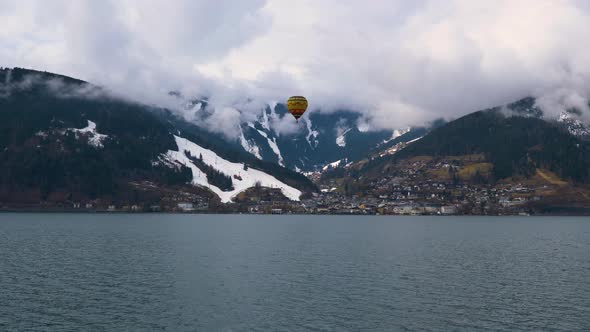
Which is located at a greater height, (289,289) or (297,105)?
(297,105)

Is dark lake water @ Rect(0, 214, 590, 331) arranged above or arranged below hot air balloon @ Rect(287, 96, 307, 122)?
below

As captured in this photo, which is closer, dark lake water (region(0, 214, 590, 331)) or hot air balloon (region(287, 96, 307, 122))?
dark lake water (region(0, 214, 590, 331))

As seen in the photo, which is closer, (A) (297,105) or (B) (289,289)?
(B) (289,289)

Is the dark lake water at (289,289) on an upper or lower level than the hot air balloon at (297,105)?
lower

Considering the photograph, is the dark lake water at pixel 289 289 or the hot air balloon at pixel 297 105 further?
the hot air balloon at pixel 297 105

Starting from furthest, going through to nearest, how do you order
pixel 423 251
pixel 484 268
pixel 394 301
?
pixel 423 251
pixel 484 268
pixel 394 301

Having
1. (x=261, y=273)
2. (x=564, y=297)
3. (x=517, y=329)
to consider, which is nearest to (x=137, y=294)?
(x=261, y=273)

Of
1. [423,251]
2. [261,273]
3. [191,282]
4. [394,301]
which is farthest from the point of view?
[423,251]

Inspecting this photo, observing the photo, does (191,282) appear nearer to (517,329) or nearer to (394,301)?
(394,301)
